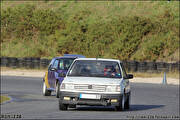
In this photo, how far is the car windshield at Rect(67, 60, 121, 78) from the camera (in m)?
15.8

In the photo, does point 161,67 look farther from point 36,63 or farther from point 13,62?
point 13,62

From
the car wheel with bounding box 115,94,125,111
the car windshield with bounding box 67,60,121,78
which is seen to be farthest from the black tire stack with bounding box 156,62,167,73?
the car wheel with bounding box 115,94,125,111

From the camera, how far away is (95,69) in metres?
16.2

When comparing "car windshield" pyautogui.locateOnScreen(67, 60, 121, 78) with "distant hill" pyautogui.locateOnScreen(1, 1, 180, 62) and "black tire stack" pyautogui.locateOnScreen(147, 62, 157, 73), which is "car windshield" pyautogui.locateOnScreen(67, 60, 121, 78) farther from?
"distant hill" pyautogui.locateOnScreen(1, 1, 180, 62)

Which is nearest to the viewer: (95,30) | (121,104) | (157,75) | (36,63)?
(121,104)

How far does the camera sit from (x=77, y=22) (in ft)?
202

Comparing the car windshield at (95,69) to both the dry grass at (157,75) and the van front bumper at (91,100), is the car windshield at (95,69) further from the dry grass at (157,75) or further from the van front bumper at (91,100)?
the dry grass at (157,75)

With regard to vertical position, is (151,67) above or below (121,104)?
above

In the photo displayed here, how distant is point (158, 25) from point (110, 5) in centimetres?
1070

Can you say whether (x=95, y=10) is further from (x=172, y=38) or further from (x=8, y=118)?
(x=8, y=118)

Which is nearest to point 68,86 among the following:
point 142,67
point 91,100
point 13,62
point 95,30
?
point 91,100

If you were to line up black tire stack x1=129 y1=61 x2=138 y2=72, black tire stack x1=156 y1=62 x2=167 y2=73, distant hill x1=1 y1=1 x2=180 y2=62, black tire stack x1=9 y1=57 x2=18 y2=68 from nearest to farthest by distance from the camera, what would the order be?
black tire stack x1=156 y1=62 x2=167 y2=73 → black tire stack x1=129 y1=61 x2=138 y2=72 → black tire stack x1=9 y1=57 x2=18 y2=68 → distant hill x1=1 y1=1 x2=180 y2=62

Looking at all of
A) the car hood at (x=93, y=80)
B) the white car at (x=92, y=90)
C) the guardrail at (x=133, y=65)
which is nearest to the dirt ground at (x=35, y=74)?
the guardrail at (x=133, y=65)

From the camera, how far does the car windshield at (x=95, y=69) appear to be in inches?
624
